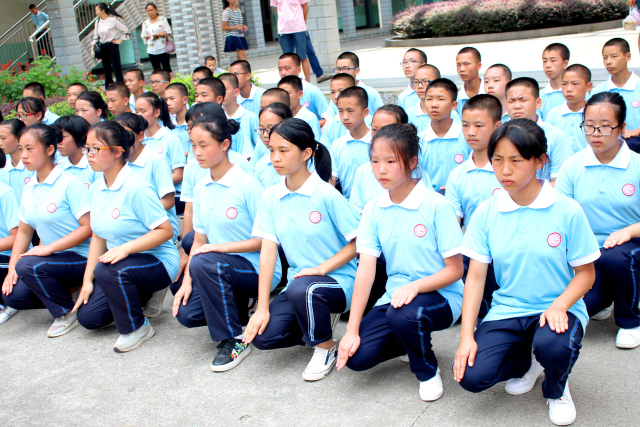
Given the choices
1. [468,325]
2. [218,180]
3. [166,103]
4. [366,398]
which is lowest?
[366,398]

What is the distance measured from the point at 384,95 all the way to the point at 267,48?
12.0 metres

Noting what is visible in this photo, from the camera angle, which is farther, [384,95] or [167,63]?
[167,63]

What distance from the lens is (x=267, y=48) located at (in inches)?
736

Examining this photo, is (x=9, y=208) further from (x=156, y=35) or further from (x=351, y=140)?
(x=156, y=35)

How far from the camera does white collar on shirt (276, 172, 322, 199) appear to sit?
3.25 m

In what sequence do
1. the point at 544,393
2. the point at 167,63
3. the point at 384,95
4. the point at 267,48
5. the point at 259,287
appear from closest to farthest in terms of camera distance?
1. the point at 544,393
2. the point at 259,287
3. the point at 384,95
4. the point at 167,63
5. the point at 267,48

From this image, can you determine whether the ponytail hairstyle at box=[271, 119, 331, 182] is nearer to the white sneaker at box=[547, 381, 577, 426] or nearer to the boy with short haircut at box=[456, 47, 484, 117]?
the white sneaker at box=[547, 381, 577, 426]

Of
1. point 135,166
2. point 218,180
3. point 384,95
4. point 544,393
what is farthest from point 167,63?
point 544,393

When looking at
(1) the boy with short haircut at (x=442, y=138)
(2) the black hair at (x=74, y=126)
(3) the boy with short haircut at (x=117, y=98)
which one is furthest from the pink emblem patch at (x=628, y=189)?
(3) the boy with short haircut at (x=117, y=98)

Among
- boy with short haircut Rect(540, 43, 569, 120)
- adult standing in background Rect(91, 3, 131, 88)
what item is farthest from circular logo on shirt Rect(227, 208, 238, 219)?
adult standing in background Rect(91, 3, 131, 88)

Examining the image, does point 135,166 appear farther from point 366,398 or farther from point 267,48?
point 267,48

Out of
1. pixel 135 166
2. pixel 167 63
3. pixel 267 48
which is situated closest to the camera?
pixel 135 166

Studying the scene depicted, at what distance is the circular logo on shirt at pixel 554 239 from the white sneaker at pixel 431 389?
77cm

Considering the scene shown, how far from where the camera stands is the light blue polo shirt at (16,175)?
4840 mm
